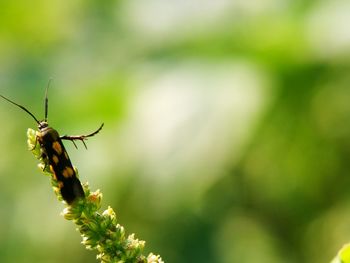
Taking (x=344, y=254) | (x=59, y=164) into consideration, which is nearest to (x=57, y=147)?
(x=59, y=164)

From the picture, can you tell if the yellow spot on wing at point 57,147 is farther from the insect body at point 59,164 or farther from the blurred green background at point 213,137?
the blurred green background at point 213,137

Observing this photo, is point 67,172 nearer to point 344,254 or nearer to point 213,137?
point 344,254

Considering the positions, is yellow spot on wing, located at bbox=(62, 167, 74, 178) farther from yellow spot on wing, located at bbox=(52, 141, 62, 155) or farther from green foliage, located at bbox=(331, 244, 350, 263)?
green foliage, located at bbox=(331, 244, 350, 263)

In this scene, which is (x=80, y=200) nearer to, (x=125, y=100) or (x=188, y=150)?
(x=188, y=150)

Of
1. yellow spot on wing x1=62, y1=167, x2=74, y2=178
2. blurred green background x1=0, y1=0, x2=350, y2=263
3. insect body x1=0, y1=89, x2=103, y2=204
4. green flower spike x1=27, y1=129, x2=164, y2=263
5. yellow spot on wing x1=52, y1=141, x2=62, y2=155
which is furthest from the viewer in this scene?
blurred green background x1=0, y1=0, x2=350, y2=263

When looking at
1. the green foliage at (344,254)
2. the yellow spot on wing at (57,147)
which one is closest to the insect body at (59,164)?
the yellow spot on wing at (57,147)

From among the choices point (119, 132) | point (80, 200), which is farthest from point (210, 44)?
point (80, 200)

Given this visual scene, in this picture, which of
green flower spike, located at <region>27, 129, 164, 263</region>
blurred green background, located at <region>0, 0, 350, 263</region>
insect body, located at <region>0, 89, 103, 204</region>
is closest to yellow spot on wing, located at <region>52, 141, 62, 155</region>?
insect body, located at <region>0, 89, 103, 204</region>
